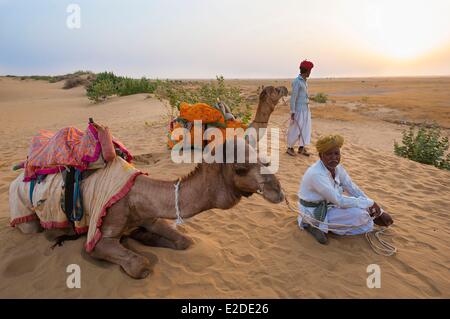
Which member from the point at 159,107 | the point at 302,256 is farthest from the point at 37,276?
the point at 159,107

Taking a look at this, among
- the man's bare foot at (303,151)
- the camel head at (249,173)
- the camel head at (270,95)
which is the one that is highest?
the camel head at (270,95)

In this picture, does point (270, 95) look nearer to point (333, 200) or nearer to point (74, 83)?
point (333, 200)

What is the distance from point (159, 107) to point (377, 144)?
11153 millimetres

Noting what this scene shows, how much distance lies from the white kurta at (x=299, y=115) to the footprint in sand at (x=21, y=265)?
5.98 meters

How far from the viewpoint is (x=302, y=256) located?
3.62m

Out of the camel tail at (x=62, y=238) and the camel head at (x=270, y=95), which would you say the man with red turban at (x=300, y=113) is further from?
the camel tail at (x=62, y=238)

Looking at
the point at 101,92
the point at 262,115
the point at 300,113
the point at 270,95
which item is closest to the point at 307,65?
the point at 300,113

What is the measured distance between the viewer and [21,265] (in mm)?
3234

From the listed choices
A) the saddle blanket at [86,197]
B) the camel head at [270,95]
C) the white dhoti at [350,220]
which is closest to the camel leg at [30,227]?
the saddle blanket at [86,197]

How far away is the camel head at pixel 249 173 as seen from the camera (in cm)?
236


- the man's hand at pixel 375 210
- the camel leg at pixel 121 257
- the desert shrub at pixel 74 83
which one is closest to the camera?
the camel leg at pixel 121 257

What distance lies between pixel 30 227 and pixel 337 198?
3.43m

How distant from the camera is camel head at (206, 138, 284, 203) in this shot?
236 cm
